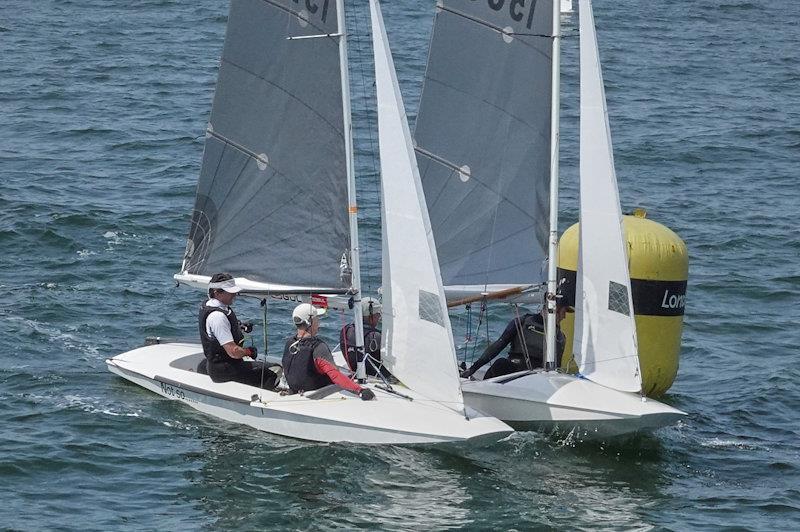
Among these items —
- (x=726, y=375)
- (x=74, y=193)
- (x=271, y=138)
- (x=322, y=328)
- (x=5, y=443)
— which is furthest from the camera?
(x=74, y=193)

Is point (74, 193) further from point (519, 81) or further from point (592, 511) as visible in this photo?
point (592, 511)

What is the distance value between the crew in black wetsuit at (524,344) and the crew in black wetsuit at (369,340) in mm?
1181

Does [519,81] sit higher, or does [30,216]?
[519,81]

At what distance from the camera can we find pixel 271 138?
15094 millimetres

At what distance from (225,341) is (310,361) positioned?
1.04m

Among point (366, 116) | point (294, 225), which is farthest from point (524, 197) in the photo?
point (366, 116)

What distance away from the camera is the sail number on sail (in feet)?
49.9

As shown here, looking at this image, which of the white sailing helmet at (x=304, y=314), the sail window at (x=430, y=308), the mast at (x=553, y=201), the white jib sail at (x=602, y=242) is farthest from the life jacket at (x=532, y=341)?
the white sailing helmet at (x=304, y=314)

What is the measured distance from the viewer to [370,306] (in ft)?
50.9

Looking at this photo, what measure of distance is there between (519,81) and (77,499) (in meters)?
6.40

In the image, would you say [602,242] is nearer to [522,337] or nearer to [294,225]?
[522,337]

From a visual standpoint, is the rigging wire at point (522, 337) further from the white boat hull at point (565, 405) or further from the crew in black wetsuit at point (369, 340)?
the crew in black wetsuit at point (369, 340)

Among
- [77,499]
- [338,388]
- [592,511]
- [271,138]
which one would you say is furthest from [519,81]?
[77,499]

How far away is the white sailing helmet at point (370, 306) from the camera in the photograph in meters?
15.5
